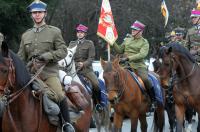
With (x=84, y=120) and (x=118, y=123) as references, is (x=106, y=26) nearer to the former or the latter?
(x=118, y=123)

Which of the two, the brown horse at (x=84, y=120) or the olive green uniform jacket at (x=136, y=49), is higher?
the olive green uniform jacket at (x=136, y=49)

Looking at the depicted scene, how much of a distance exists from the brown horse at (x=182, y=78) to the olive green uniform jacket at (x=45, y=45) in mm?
4196

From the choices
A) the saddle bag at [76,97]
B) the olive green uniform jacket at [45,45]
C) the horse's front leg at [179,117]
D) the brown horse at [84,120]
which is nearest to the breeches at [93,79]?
the horse's front leg at [179,117]

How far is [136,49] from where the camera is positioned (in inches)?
569

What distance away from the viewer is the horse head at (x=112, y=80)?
13117 mm

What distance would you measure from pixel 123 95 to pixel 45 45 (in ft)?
16.2

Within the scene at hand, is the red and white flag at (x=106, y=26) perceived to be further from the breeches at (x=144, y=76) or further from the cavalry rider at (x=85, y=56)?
the breeches at (x=144, y=76)

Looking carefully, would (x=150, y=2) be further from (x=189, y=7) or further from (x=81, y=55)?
(x=81, y=55)

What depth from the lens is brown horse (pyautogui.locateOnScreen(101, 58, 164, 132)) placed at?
13172mm

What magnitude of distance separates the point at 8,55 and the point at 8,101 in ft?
2.20

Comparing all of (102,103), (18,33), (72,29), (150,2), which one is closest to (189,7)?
(150,2)

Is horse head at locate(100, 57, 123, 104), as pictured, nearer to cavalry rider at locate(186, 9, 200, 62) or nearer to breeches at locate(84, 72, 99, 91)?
breeches at locate(84, 72, 99, 91)

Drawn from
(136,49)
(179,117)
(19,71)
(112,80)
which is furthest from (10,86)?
(136,49)

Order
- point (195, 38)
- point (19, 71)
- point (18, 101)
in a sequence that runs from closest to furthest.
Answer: point (19, 71) → point (18, 101) → point (195, 38)
